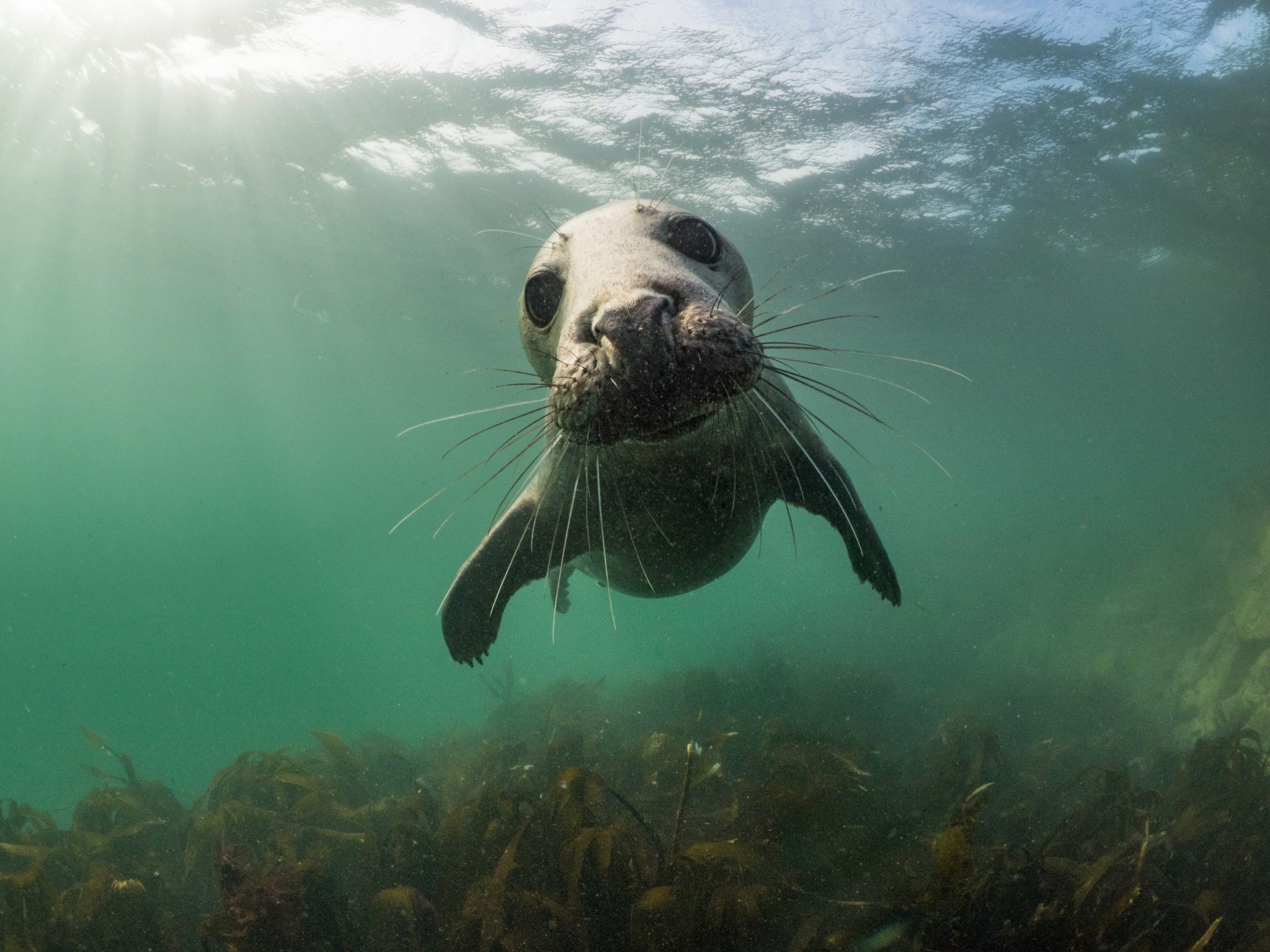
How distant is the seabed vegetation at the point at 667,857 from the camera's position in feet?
9.11

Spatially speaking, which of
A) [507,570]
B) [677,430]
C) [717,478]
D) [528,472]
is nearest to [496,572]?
[507,570]

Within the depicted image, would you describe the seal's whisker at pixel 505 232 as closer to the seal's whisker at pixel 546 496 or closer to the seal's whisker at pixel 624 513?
the seal's whisker at pixel 546 496

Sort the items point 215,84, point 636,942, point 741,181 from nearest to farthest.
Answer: point 636,942 < point 215,84 < point 741,181

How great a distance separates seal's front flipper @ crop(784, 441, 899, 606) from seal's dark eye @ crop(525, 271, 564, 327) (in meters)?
1.30

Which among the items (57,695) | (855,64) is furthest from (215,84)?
(57,695)

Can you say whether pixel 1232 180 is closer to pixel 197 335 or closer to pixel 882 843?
pixel 882 843

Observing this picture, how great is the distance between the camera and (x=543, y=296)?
2709 millimetres

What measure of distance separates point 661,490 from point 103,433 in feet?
247

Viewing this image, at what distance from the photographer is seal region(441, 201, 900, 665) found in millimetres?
1745

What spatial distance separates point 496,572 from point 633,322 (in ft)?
6.33

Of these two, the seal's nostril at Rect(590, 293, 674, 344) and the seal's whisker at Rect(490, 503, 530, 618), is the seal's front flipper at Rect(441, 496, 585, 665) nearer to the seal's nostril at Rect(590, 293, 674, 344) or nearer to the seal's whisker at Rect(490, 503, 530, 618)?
the seal's whisker at Rect(490, 503, 530, 618)

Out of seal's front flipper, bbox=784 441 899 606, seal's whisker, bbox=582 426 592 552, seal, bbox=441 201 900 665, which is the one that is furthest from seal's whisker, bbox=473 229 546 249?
seal's front flipper, bbox=784 441 899 606

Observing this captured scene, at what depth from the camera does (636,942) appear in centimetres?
269

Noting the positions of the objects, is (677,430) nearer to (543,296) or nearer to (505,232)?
(543,296)
